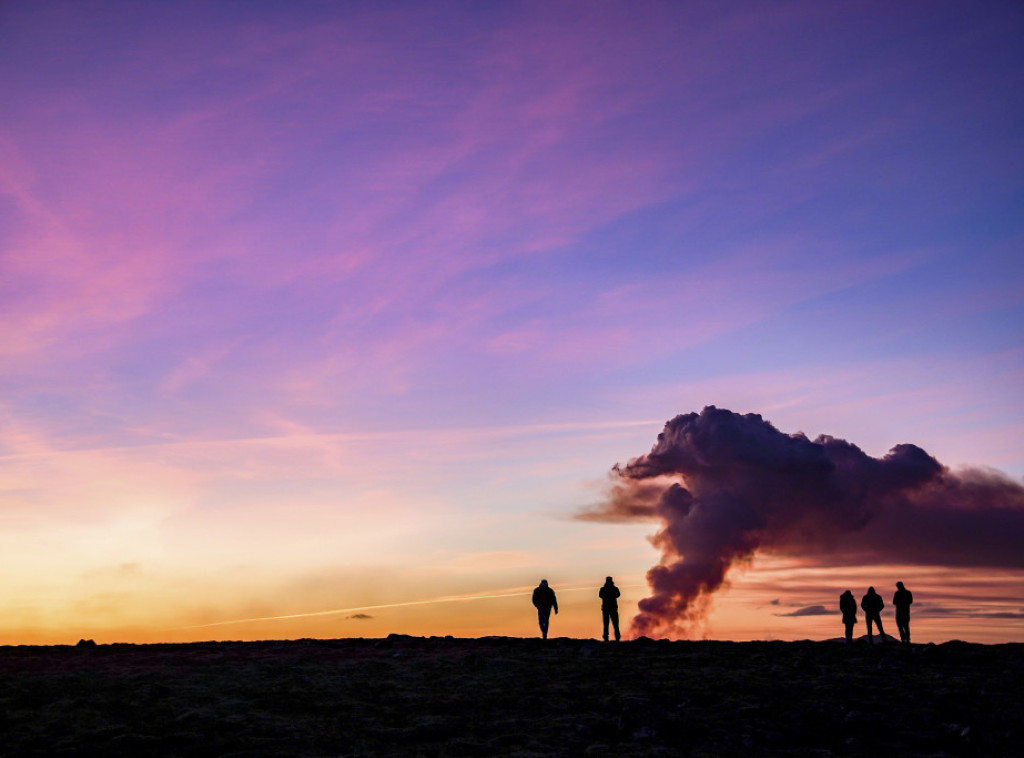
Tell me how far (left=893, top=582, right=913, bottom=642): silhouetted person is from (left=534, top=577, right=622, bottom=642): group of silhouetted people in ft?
41.3

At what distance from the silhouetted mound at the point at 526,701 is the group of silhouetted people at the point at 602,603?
3.91 m

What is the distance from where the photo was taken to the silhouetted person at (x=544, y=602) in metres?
36.1

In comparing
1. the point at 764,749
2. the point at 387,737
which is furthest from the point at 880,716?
the point at 387,737

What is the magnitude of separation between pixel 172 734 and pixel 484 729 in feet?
25.8

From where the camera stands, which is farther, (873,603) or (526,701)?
(873,603)

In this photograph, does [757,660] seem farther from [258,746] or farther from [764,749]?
[258,746]

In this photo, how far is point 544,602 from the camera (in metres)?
36.1

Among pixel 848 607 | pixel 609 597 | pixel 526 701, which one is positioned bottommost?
pixel 526 701

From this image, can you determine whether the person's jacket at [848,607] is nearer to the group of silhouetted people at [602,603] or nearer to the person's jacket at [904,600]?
the person's jacket at [904,600]

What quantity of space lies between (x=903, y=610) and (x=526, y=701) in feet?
71.2

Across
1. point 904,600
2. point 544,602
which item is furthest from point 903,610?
point 544,602

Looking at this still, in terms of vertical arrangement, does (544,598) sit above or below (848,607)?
above

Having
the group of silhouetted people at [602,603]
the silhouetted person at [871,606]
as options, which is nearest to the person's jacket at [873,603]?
the silhouetted person at [871,606]

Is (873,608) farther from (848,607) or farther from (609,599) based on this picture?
(609,599)
